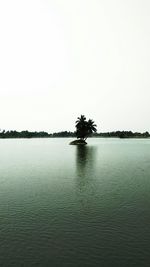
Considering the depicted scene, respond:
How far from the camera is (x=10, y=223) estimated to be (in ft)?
67.1

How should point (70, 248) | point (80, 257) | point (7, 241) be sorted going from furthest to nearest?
point (7, 241) → point (70, 248) → point (80, 257)

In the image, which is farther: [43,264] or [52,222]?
[52,222]

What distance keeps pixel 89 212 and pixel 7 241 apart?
875cm

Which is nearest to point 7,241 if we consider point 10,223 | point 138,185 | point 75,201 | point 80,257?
point 10,223

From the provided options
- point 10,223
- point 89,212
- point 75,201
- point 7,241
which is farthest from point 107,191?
point 7,241

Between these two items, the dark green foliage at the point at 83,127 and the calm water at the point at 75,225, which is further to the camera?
the dark green foliage at the point at 83,127

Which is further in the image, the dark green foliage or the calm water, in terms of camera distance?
the dark green foliage

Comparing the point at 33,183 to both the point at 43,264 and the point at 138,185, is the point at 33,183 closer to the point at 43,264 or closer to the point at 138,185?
the point at 138,185

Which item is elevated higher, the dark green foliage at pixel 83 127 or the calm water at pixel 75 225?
the dark green foliage at pixel 83 127

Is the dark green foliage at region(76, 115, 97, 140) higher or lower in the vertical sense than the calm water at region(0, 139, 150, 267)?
higher

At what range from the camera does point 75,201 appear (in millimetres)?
27344

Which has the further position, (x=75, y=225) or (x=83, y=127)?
(x=83, y=127)

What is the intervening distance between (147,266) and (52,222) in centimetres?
917

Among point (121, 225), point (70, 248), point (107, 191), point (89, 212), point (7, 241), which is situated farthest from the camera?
point (107, 191)
